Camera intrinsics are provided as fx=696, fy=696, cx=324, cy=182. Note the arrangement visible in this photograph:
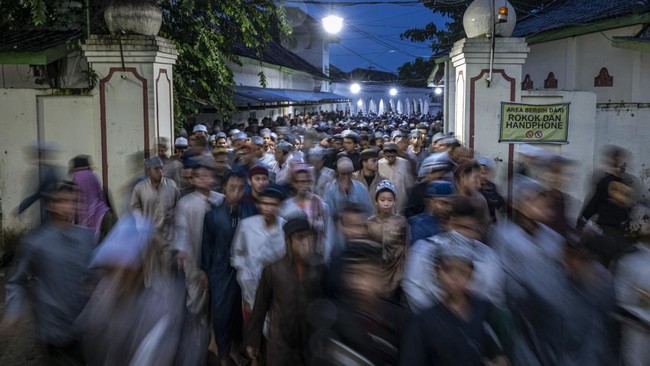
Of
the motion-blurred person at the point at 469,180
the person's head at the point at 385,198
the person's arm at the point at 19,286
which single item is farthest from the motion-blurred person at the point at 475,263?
the person's arm at the point at 19,286

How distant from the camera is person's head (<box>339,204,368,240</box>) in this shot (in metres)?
4.93

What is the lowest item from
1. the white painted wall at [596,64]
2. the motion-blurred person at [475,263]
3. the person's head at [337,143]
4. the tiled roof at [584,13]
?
the motion-blurred person at [475,263]

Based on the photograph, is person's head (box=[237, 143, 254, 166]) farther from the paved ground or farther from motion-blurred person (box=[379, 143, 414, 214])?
the paved ground

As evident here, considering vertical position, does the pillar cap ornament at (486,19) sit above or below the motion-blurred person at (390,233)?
above

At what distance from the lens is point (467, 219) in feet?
14.4

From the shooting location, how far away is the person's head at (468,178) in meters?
6.22

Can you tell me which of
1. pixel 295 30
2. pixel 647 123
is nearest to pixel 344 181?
pixel 647 123

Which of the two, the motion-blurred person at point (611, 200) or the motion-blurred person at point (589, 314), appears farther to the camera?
the motion-blurred person at point (611, 200)

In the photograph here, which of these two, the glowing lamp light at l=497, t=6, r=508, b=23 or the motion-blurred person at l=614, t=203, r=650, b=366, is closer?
the motion-blurred person at l=614, t=203, r=650, b=366

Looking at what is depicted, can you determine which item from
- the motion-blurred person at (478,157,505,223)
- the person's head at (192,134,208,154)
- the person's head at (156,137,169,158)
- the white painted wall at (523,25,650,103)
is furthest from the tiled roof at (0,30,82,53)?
the white painted wall at (523,25,650,103)

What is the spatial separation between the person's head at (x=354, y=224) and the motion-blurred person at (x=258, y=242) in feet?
1.88

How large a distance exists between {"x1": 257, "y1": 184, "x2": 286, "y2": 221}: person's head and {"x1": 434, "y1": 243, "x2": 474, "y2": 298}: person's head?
1.82 meters

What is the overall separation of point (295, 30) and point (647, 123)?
34.5 m

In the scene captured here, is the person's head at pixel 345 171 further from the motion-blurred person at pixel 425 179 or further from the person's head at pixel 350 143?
the person's head at pixel 350 143
